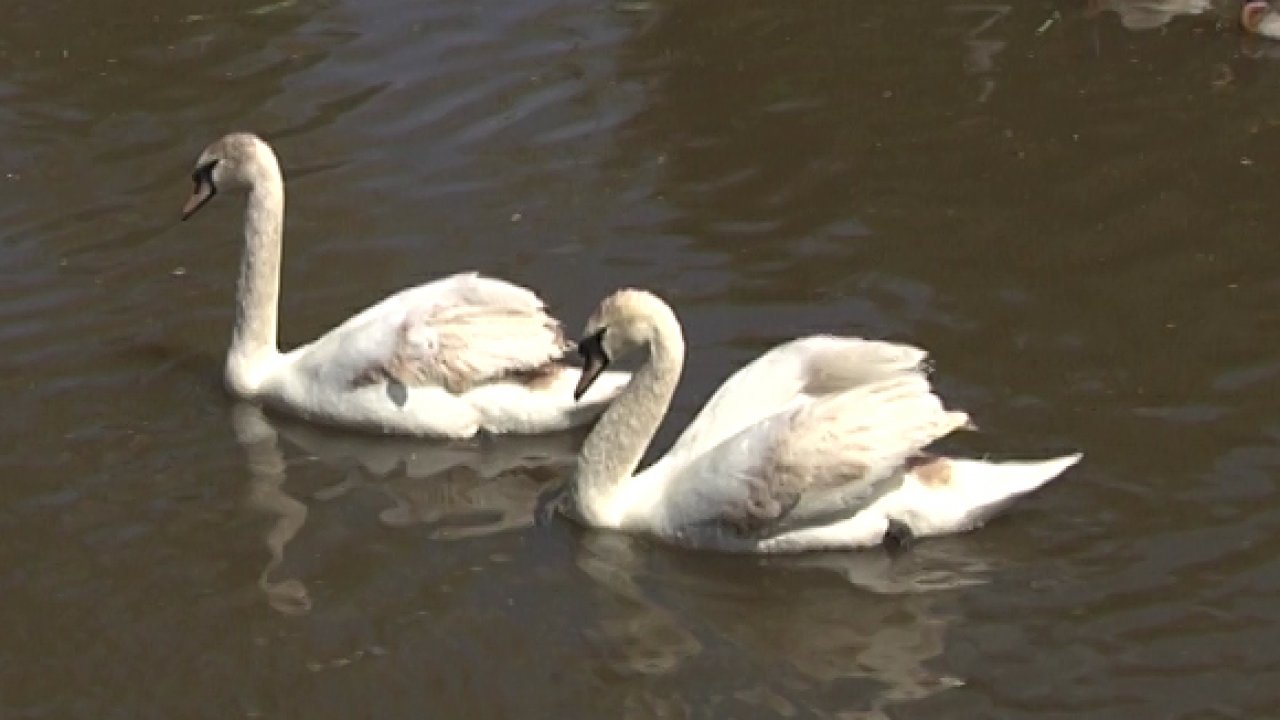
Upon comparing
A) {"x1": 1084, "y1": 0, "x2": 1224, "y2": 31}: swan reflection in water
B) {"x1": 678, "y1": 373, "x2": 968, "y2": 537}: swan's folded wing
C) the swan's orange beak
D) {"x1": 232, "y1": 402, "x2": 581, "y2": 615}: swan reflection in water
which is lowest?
{"x1": 232, "y1": 402, "x2": 581, "y2": 615}: swan reflection in water

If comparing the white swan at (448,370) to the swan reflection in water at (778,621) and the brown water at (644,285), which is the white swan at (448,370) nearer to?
the brown water at (644,285)

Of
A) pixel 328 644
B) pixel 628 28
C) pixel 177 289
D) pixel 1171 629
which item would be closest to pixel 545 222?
pixel 177 289

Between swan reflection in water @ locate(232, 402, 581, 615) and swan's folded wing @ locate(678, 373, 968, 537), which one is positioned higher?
swan's folded wing @ locate(678, 373, 968, 537)

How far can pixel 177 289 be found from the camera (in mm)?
10609

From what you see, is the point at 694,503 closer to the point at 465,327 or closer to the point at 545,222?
the point at 465,327

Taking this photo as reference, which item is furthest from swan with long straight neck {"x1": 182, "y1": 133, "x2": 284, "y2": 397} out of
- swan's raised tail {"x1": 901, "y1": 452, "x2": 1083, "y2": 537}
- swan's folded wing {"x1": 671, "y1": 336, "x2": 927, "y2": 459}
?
swan's raised tail {"x1": 901, "y1": 452, "x2": 1083, "y2": 537}

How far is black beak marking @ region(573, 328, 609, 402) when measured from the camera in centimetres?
860

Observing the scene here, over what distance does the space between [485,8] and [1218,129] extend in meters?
4.39

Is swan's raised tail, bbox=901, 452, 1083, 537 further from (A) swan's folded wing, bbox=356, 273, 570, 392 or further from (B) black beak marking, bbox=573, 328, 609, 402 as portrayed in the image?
(A) swan's folded wing, bbox=356, 273, 570, 392

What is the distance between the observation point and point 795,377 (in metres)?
8.49

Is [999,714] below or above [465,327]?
below

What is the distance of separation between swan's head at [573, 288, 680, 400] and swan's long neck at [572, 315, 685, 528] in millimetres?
86

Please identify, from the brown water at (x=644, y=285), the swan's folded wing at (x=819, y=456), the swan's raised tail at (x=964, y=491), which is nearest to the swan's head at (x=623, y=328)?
the swan's folded wing at (x=819, y=456)

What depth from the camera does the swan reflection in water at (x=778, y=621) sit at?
7.52m
